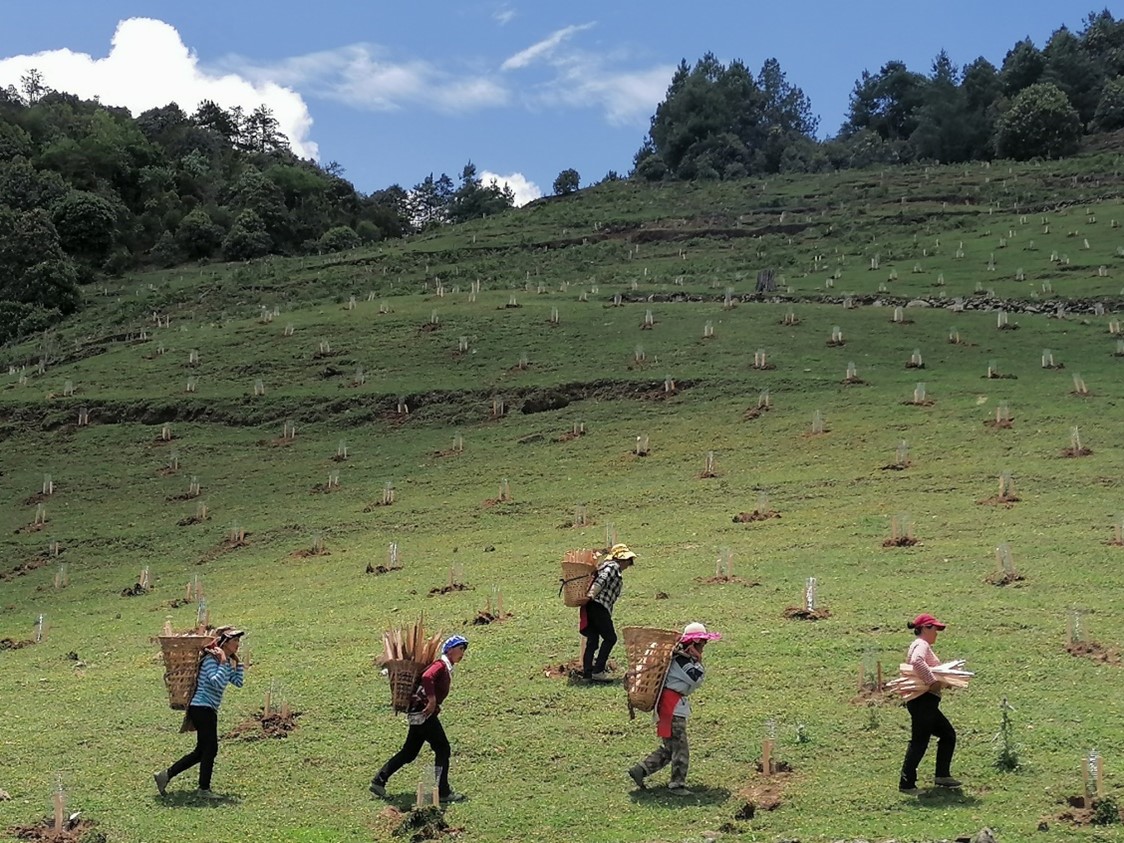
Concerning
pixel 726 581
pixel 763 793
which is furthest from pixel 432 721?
pixel 726 581

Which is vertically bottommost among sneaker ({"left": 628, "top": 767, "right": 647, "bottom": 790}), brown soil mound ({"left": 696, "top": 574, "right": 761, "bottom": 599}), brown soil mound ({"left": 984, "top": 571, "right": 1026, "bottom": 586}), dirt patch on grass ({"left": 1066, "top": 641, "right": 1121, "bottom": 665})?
sneaker ({"left": 628, "top": 767, "right": 647, "bottom": 790})

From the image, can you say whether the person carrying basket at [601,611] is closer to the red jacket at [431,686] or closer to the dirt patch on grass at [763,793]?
the dirt patch on grass at [763,793]

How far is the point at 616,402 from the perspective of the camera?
4731cm

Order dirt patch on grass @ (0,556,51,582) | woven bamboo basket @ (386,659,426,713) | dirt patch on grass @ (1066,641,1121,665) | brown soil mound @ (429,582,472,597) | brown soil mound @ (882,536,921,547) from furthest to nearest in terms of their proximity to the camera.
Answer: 1. dirt patch on grass @ (0,556,51,582)
2. brown soil mound @ (429,582,472,597)
3. brown soil mound @ (882,536,921,547)
4. dirt patch on grass @ (1066,641,1121,665)
5. woven bamboo basket @ (386,659,426,713)

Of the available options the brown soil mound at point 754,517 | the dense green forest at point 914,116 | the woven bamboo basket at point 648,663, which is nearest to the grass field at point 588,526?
the brown soil mound at point 754,517

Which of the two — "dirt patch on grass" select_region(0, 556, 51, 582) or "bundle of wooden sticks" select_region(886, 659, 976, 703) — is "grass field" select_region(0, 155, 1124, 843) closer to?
"dirt patch on grass" select_region(0, 556, 51, 582)

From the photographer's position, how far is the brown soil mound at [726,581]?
25422 millimetres

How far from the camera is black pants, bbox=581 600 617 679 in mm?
18719

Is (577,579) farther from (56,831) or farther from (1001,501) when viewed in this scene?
(1001,501)

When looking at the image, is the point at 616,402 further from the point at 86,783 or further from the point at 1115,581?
the point at 86,783

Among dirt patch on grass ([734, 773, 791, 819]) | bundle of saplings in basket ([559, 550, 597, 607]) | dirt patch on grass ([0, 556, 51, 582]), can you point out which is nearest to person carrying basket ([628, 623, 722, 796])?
dirt patch on grass ([734, 773, 791, 819])

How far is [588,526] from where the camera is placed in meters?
33.5

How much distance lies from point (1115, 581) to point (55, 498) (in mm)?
35170

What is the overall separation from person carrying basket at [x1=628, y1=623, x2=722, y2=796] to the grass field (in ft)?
1.09
